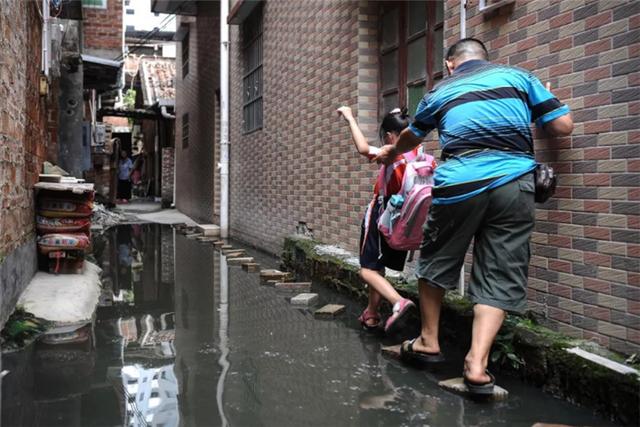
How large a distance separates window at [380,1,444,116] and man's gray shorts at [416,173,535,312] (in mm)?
2471

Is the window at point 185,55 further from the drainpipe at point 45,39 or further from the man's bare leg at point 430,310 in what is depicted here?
the man's bare leg at point 430,310

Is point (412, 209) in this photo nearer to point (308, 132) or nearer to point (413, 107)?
point (413, 107)

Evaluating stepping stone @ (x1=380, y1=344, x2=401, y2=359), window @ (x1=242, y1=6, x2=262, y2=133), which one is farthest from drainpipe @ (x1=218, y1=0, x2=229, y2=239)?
stepping stone @ (x1=380, y1=344, x2=401, y2=359)

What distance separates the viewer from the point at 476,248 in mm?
3418

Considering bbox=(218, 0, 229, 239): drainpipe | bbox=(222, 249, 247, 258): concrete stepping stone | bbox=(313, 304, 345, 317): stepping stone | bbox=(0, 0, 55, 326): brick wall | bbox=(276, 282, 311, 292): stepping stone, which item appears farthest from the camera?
bbox=(218, 0, 229, 239): drainpipe

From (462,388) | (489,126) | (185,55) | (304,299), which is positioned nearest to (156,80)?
(185,55)

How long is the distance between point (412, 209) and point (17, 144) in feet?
10.7

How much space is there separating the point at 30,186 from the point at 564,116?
478cm

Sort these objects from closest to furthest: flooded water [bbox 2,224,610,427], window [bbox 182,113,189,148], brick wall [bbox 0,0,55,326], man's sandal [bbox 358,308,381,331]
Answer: flooded water [bbox 2,224,610,427]
brick wall [bbox 0,0,55,326]
man's sandal [bbox 358,308,381,331]
window [bbox 182,113,189,148]

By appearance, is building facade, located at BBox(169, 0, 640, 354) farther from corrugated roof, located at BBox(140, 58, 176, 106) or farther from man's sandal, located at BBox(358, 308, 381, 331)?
corrugated roof, located at BBox(140, 58, 176, 106)

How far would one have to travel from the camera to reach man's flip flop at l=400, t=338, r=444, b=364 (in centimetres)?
373

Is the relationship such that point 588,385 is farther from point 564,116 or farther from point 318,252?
point 318,252

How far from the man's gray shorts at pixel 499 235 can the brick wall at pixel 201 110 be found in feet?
36.9

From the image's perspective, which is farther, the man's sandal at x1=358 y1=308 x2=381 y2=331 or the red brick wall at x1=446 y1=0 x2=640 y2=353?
the man's sandal at x1=358 y1=308 x2=381 y2=331
